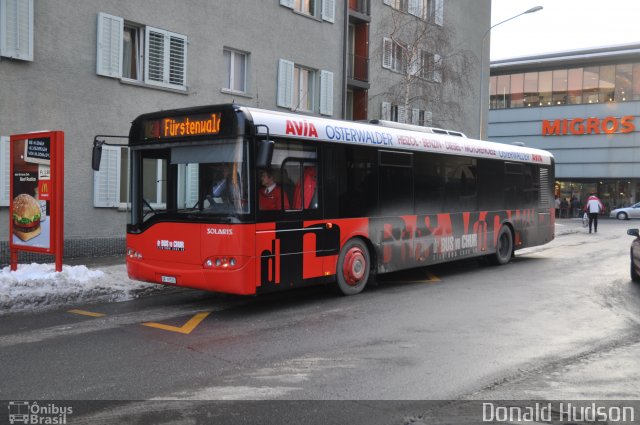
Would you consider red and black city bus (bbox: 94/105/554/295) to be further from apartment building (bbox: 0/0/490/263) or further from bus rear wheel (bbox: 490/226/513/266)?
bus rear wheel (bbox: 490/226/513/266)

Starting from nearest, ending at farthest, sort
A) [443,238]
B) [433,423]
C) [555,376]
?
1. [433,423]
2. [555,376]
3. [443,238]

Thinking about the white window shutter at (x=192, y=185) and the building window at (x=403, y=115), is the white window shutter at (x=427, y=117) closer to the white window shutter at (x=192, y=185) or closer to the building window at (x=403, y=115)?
the building window at (x=403, y=115)

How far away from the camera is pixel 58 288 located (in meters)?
9.41

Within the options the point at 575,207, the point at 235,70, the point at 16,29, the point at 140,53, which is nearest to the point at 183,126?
the point at 16,29

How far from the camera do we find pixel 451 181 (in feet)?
40.7

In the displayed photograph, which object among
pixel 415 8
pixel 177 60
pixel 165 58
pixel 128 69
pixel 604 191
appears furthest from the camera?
pixel 604 191

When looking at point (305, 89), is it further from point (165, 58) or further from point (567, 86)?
point (567, 86)

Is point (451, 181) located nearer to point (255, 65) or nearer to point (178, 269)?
point (178, 269)

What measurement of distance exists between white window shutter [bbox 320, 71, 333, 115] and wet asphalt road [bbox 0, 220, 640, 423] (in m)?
12.6

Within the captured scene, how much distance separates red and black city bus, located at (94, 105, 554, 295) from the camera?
815 cm

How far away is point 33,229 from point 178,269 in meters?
3.62

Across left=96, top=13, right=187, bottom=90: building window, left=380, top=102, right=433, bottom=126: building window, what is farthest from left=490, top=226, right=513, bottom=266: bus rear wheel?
left=380, top=102, right=433, bottom=126: building window

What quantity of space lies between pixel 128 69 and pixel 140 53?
1.82 ft

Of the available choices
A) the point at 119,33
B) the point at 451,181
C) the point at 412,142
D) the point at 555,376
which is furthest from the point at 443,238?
the point at 119,33
